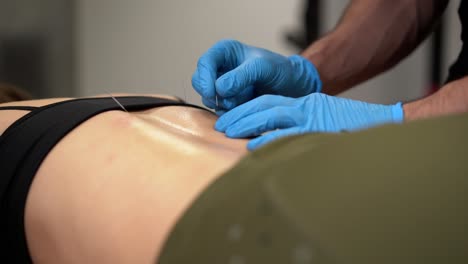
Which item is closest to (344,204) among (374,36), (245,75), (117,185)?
(117,185)

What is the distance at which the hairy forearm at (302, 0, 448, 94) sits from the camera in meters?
1.42

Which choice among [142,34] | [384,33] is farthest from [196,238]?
[142,34]

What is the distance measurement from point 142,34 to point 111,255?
2176 millimetres

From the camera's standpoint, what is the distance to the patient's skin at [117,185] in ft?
2.11

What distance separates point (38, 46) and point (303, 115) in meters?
2.26

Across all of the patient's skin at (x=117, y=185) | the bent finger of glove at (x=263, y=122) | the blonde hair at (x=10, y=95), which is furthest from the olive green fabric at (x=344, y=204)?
the blonde hair at (x=10, y=95)

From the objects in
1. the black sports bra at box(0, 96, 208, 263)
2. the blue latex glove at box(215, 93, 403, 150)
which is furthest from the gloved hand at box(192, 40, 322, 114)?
the black sports bra at box(0, 96, 208, 263)

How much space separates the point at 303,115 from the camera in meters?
0.90

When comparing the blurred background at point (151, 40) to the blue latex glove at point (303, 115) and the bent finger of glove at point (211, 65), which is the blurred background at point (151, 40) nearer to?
the bent finger of glove at point (211, 65)

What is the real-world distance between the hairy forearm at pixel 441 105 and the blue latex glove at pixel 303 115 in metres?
0.03

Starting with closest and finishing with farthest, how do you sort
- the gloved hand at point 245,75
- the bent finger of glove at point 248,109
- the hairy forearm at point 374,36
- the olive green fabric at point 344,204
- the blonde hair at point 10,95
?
the olive green fabric at point 344,204 → the bent finger of glove at point 248,109 → the gloved hand at point 245,75 → the blonde hair at point 10,95 → the hairy forearm at point 374,36

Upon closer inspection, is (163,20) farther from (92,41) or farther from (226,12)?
(92,41)

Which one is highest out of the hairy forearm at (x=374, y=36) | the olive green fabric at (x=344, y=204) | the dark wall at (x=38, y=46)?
the olive green fabric at (x=344, y=204)

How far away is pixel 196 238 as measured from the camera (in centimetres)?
50
